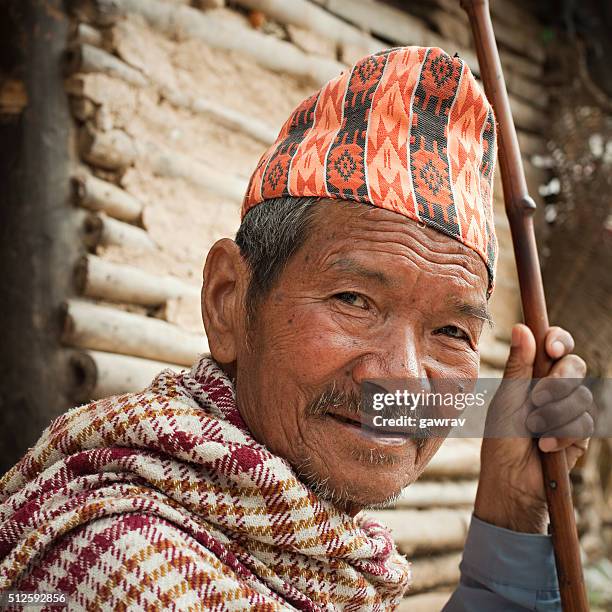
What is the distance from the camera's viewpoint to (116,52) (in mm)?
2945

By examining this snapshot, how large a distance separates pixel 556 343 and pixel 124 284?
1516mm

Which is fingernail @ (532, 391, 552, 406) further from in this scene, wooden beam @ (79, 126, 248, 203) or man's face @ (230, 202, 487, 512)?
wooden beam @ (79, 126, 248, 203)

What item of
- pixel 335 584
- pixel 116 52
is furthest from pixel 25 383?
pixel 335 584

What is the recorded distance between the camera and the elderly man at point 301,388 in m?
1.48

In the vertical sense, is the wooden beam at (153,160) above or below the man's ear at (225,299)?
above

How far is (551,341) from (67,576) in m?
1.40

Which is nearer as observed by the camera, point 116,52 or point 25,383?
point 25,383

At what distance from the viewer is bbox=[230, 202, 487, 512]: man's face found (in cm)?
170

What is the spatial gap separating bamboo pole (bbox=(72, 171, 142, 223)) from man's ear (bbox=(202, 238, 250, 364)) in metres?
1.07

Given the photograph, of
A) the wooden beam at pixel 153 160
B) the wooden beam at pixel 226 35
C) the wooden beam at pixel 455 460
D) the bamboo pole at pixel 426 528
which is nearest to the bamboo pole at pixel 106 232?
the wooden beam at pixel 153 160

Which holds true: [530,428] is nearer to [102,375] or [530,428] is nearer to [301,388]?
[301,388]

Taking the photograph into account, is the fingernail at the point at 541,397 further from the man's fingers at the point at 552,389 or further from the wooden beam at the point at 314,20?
the wooden beam at the point at 314,20

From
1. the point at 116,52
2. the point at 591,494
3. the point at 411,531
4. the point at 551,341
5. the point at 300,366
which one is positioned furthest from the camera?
the point at 591,494

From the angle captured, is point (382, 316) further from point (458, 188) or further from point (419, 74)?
point (419, 74)
